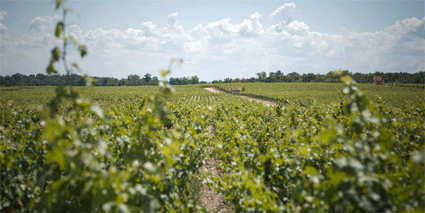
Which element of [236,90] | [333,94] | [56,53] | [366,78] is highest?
[366,78]

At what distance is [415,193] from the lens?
7.47ft

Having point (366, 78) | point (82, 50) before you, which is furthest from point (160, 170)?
point (366, 78)

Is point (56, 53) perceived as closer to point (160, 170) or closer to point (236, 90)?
point (160, 170)

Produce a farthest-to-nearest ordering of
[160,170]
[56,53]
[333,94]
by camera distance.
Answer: [333,94] → [160,170] → [56,53]

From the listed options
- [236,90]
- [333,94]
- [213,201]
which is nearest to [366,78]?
[333,94]

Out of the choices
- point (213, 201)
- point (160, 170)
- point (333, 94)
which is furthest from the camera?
point (333, 94)

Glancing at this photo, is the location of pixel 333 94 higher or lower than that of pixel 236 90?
lower

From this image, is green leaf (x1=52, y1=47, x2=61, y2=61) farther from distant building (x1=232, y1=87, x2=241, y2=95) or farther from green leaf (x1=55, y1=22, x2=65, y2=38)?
distant building (x1=232, y1=87, x2=241, y2=95)

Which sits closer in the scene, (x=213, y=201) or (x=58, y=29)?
(x=58, y=29)

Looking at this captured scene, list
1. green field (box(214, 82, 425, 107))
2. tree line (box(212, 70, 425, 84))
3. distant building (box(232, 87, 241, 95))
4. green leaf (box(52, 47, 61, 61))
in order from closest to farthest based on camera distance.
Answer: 1. green leaf (box(52, 47, 61, 61))
2. green field (box(214, 82, 425, 107))
3. distant building (box(232, 87, 241, 95))
4. tree line (box(212, 70, 425, 84))

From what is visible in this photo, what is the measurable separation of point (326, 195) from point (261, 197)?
2.94ft

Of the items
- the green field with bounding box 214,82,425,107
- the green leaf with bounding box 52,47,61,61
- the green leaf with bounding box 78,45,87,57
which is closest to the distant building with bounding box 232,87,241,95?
the green field with bounding box 214,82,425,107

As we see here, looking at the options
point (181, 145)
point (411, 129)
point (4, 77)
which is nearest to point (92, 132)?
point (181, 145)

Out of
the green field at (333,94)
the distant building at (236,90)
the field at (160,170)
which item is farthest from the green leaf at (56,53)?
the distant building at (236,90)
